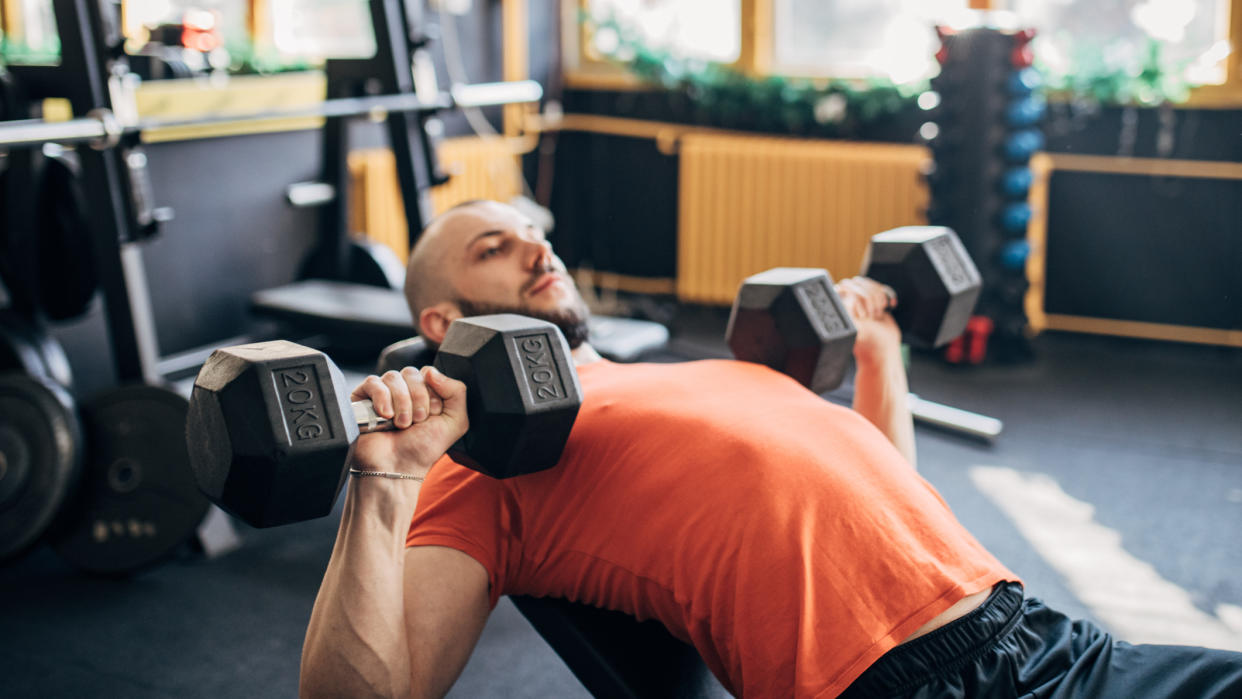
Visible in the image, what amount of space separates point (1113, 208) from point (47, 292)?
336cm

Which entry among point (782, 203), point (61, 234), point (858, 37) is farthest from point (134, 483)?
point (858, 37)

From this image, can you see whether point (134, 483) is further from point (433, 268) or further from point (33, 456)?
point (433, 268)

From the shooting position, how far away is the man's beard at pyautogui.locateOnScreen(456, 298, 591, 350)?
1.49 meters

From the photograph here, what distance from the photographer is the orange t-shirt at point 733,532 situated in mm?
1129

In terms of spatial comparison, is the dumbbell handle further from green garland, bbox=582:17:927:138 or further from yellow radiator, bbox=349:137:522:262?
green garland, bbox=582:17:927:138

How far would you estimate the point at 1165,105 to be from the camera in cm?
371

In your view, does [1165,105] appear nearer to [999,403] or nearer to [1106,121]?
[1106,121]

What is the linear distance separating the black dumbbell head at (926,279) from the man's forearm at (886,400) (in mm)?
81

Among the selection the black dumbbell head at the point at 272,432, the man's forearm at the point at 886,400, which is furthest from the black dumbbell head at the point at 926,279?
the black dumbbell head at the point at 272,432

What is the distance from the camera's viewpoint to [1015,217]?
11.8 feet

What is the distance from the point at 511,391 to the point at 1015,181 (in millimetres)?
2887

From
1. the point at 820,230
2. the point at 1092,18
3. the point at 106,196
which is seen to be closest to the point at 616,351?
the point at 106,196

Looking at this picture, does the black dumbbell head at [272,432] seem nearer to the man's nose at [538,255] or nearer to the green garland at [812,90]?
the man's nose at [538,255]

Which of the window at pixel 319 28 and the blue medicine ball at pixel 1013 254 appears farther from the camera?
the window at pixel 319 28
